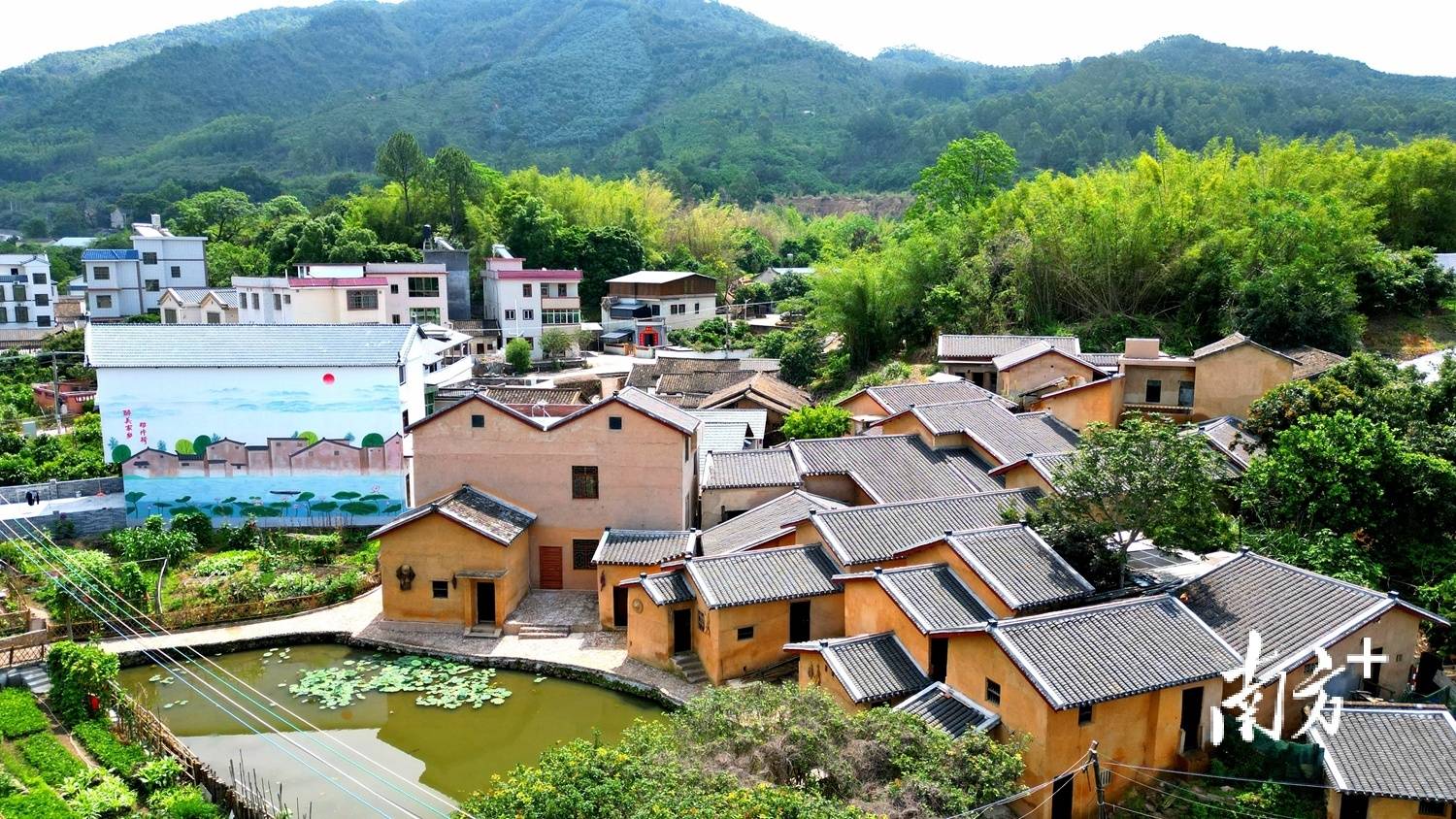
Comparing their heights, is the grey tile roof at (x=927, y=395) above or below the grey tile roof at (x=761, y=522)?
above

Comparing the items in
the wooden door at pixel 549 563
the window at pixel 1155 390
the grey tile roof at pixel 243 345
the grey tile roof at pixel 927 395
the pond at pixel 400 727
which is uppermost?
the grey tile roof at pixel 243 345

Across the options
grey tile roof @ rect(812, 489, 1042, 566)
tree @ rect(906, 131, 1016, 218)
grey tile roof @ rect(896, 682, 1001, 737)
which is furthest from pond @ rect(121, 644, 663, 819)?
tree @ rect(906, 131, 1016, 218)

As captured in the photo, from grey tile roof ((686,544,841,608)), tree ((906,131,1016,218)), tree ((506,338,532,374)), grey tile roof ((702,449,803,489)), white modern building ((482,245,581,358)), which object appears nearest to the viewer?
grey tile roof ((686,544,841,608))

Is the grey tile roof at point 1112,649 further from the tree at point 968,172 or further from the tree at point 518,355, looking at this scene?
the tree at point 518,355

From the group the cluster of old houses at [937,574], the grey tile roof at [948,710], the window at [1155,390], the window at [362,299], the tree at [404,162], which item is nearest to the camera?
the cluster of old houses at [937,574]

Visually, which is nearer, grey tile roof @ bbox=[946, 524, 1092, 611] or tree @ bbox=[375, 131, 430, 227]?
grey tile roof @ bbox=[946, 524, 1092, 611]

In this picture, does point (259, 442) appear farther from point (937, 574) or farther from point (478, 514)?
point (937, 574)

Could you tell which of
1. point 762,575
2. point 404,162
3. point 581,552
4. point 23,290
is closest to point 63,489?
point 581,552

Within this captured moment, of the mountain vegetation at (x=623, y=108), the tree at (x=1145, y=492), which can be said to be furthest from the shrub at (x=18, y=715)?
the mountain vegetation at (x=623, y=108)

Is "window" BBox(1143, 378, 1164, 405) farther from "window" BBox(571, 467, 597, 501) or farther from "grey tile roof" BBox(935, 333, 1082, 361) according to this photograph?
"window" BBox(571, 467, 597, 501)
